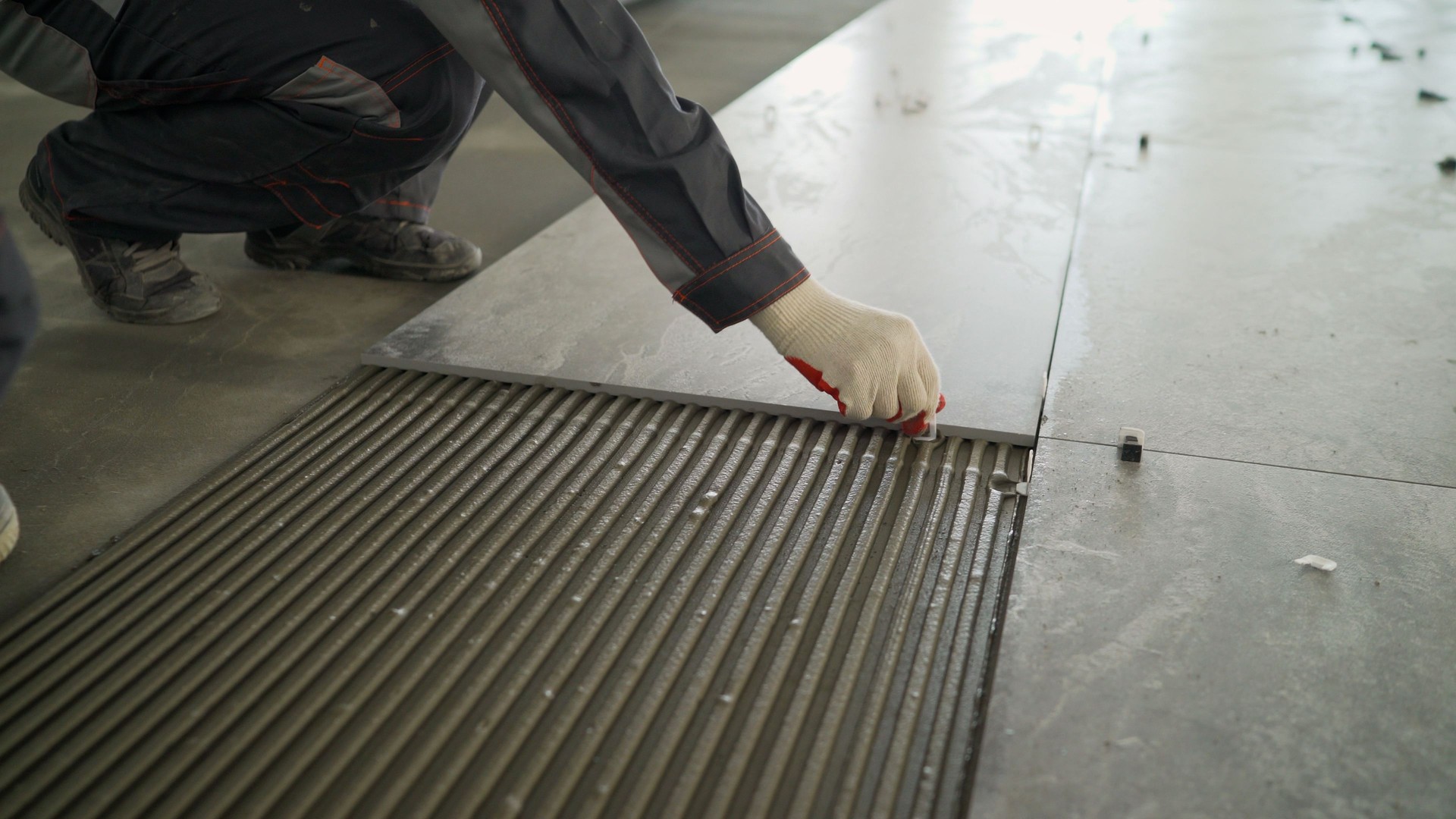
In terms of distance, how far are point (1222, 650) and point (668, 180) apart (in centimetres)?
80

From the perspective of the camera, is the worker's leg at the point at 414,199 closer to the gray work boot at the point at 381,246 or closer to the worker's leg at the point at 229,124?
the gray work boot at the point at 381,246

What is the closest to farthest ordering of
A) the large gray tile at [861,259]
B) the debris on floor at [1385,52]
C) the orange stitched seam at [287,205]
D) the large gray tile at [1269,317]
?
the large gray tile at [1269,317] < the large gray tile at [861,259] < the orange stitched seam at [287,205] < the debris on floor at [1385,52]

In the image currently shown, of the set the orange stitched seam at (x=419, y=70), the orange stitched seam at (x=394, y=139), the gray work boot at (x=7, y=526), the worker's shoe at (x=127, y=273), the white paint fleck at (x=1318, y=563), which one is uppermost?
the orange stitched seam at (x=419, y=70)

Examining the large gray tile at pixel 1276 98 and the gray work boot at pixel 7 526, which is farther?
the large gray tile at pixel 1276 98

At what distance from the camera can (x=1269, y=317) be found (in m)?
1.83

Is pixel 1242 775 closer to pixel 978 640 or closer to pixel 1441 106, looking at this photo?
pixel 978 640

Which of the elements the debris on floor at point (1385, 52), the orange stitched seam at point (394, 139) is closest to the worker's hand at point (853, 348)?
the orange stitched seam at point (394, 139)

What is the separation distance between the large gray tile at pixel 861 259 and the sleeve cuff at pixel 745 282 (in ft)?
0.72

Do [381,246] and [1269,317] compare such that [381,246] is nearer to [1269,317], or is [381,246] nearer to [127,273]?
[127,273]

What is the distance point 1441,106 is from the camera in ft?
10.2

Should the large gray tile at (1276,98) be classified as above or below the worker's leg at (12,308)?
above


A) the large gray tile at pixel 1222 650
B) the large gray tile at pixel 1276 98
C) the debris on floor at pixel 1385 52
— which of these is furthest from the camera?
the debris on floor at pixel 1385 52

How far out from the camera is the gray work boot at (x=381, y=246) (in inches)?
83.8

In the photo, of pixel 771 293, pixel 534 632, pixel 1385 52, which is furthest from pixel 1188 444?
pixel 1385 52
